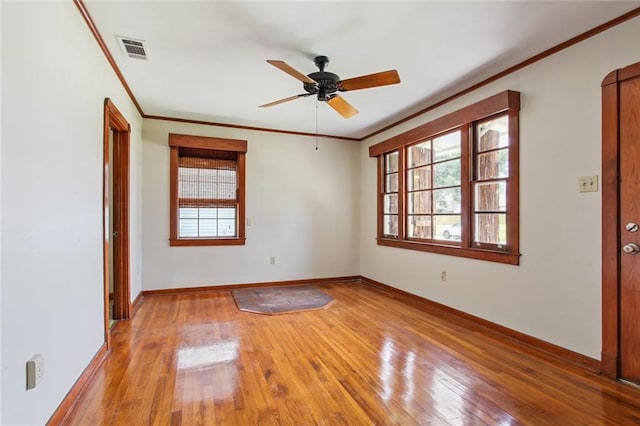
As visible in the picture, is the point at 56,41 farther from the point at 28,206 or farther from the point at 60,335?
the point at 60,335

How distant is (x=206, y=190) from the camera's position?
4.96m

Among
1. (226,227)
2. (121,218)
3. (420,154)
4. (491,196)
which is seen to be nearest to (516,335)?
(491,196)

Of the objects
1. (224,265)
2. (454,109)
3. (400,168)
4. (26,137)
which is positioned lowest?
(224,265)

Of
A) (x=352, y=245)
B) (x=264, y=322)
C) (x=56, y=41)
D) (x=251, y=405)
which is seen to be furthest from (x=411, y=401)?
(x=352, y=245)

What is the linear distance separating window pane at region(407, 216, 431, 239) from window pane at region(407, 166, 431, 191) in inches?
16.4

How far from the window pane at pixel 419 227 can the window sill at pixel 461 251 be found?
0.13 m

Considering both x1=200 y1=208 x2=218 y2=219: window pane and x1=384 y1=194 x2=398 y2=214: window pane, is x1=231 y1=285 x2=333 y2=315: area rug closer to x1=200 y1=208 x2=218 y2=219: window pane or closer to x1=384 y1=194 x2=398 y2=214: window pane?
x1=200 y1=208 x2=218 y2=219: window pane

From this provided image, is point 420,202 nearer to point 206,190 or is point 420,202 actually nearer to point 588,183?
point 588,183

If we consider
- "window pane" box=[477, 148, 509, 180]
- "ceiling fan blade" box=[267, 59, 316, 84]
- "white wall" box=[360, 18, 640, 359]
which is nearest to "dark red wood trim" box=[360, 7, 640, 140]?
"white wall" box=[360, 18, 640, 359]

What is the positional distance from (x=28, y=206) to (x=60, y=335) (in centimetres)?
80

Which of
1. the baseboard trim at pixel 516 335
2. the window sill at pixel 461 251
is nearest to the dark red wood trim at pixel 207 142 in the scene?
the window sill at pixel 461 251

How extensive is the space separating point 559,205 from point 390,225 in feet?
8.56

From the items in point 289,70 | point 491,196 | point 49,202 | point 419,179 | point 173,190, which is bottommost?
point 49,202

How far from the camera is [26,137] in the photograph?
1.48 meters
